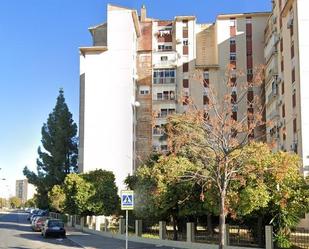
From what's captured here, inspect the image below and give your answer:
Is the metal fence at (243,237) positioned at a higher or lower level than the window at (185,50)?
lower

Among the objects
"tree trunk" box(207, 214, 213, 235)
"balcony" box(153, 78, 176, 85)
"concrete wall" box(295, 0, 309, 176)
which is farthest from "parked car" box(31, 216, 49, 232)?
"balcony" box(153, 78, 176, 85)

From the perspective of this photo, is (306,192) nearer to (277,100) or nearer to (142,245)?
(142,245)

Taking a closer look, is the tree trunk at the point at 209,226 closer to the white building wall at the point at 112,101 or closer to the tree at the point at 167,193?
the tree at the point at 167,193

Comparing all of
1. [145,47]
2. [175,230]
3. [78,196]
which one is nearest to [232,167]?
[175,230]

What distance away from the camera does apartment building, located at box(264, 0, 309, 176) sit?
144 ft

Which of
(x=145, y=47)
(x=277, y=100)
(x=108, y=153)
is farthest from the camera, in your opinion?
(x=145, y=47)

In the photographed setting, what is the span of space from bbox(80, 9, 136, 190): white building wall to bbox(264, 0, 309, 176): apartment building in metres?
20.2

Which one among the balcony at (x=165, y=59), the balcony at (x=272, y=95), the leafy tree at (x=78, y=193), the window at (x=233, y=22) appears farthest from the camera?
the balcony at (x=165, y=59)

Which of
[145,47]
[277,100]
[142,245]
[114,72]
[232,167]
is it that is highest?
[145,47]

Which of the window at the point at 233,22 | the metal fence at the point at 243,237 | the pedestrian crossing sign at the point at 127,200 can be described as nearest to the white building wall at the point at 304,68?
the metal fence at the point at 243,237

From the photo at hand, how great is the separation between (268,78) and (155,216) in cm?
2970

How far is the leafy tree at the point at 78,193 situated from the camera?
4784 cm

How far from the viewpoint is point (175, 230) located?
102ft

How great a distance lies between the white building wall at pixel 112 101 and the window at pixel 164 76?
4.35 meters
